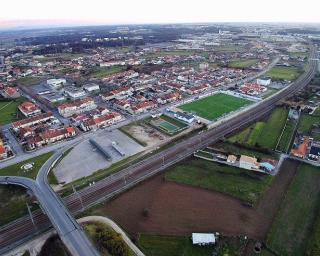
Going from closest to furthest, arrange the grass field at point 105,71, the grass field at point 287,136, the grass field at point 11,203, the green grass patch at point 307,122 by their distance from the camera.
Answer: the grass field at point 11,203
the grass field at point 287,136
the green grass patch at point 307,122
the grass field at point 105,71

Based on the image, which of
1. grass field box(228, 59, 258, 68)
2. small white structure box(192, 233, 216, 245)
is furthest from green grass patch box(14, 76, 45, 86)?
small white structure box(192, 233, 216, 245)

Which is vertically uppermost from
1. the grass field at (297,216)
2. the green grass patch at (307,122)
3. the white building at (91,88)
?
the grass field at (297,216)

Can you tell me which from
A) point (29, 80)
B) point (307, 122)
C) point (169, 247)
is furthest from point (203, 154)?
point (29, 80)

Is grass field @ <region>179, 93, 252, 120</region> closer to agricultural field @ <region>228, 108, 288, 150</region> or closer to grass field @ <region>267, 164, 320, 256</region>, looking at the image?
agricultural field @ <region>228, 108, 288, 150</region>

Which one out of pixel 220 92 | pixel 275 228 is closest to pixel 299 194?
pixel 275 228

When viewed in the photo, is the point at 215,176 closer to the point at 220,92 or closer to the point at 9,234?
the point at 9,234

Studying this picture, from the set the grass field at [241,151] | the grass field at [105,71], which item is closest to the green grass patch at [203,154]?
the grass field at [241,151]

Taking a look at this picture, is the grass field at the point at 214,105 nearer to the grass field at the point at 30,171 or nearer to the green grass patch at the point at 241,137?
the green grass patch at the point at 241,137

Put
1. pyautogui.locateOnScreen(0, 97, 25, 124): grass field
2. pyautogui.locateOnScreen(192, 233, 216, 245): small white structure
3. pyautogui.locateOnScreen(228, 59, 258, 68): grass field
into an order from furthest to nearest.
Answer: pyautogui.locateOnScreen(228, 59, 258, 68): grass field → pyautogui.locateOnScreen(0, 97, 25, 124): grass field → pyautogui.locateOnScreen(192, 233, 216, 245): small white structure
